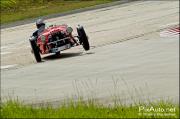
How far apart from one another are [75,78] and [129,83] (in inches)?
99.8

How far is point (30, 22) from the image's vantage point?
135 ft

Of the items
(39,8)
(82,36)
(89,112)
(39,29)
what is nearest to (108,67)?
(82,36)

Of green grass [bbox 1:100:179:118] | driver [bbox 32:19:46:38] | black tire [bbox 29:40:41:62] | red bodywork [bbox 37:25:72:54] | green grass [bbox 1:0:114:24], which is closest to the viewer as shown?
green grass [bbox 1:100:179:118]

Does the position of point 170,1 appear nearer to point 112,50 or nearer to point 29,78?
point 112,50

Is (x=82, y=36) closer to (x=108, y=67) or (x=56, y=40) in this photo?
(x=56, y=40)

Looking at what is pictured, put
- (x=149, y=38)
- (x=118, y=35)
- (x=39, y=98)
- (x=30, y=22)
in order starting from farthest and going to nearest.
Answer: (x=30, y=22) < (x=118, y=35) < (x=149, y=38) < (x=39, y=98)

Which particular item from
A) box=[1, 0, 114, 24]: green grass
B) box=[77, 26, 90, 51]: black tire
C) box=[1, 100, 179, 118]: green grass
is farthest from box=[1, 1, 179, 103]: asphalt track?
box=[1, 0, 114, 24]: green grass

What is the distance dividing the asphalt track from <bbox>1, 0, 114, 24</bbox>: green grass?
14.4 metres

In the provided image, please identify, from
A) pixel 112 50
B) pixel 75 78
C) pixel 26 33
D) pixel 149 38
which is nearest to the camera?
pixel 75 78

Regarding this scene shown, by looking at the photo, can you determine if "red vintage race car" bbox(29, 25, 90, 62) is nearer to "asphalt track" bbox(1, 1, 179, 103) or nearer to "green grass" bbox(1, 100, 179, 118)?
"asphalt track" bbox(1, 1, 179, 103)

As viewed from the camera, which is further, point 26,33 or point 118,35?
point 26,33

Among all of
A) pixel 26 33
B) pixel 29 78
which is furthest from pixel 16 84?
pixel 26 33

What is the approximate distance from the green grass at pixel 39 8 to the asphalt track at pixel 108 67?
47.1 ft

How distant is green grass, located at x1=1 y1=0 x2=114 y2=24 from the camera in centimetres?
4609
